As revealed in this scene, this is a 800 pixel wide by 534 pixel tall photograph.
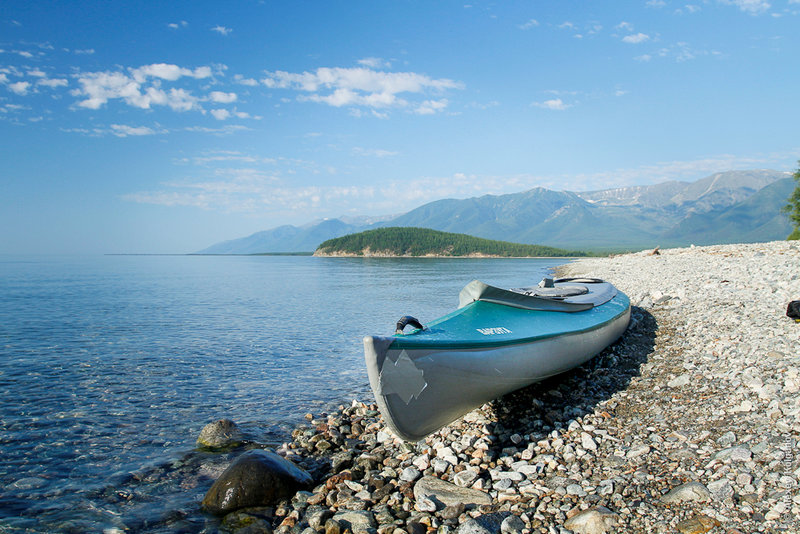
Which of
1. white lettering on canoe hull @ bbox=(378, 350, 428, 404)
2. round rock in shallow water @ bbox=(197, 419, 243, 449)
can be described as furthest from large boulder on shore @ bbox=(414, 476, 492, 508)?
round rock in shallow water @ bbox=(197, 419, 243, 449)

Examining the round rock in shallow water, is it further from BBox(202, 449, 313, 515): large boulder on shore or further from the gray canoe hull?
the gray canoe hull

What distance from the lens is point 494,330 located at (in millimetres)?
7371

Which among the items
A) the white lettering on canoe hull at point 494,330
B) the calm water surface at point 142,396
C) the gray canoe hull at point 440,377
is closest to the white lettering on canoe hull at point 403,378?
the gray canoe hull at point 440,377

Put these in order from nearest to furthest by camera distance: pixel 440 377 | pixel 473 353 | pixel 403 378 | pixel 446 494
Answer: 1. pixel 446 494
2. pixel 403 378
3. pixel 440 377
4. pixel 473 353

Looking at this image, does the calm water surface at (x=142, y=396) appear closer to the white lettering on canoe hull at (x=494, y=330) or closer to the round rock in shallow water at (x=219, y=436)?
the round rock in shallow water at (x=219, y=436)

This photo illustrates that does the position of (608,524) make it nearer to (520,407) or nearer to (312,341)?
(520,407)

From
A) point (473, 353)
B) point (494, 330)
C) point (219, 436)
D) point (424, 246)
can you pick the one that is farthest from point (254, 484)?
point (424, 246)

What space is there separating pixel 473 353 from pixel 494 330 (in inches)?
35.0

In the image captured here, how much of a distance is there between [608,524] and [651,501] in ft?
2.18

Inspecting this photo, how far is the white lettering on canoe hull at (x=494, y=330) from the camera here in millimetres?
7169

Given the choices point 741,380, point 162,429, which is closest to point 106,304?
point 162,429

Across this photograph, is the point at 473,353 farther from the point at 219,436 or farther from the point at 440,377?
the point at 219,436

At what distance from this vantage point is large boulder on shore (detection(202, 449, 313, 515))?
6164 millimetres

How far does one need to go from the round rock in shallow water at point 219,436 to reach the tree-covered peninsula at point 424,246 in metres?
149
